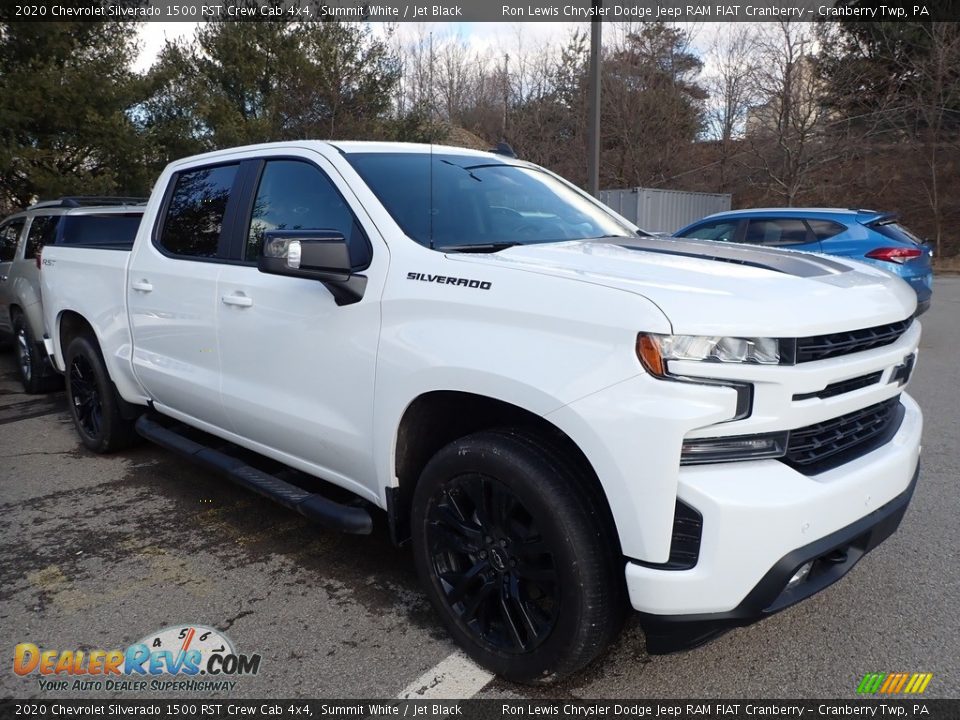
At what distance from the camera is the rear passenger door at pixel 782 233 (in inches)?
355

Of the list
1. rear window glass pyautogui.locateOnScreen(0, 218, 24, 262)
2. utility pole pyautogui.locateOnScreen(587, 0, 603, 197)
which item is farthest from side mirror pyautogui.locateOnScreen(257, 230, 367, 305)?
utility pole pyautogui.locateOnScreen(587, 0, 603, 197)

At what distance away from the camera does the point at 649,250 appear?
2914mm

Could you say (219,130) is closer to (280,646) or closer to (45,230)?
(45,230)

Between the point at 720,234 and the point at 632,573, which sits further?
the point at 720,234

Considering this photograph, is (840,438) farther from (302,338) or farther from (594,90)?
(594,90)

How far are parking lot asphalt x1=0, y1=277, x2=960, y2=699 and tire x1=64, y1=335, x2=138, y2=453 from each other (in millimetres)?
449

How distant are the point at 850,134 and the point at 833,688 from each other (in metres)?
29.0

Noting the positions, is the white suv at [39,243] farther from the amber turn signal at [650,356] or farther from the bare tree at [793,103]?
the bare tree at [793,103]

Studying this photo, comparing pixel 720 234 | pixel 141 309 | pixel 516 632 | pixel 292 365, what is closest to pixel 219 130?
pixel 720 234

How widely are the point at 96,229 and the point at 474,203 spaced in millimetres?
5277

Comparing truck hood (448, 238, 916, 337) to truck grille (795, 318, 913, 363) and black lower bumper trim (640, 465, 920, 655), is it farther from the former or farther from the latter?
black lower bumper trim (640, 465, 920, 655)

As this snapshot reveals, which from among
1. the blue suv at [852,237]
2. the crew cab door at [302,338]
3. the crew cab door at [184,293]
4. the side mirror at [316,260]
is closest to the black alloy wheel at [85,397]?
the crew cab door at [184,293]

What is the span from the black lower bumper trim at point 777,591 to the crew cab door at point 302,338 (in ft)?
4.17

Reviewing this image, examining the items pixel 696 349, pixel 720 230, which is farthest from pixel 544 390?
pixel 720 230
